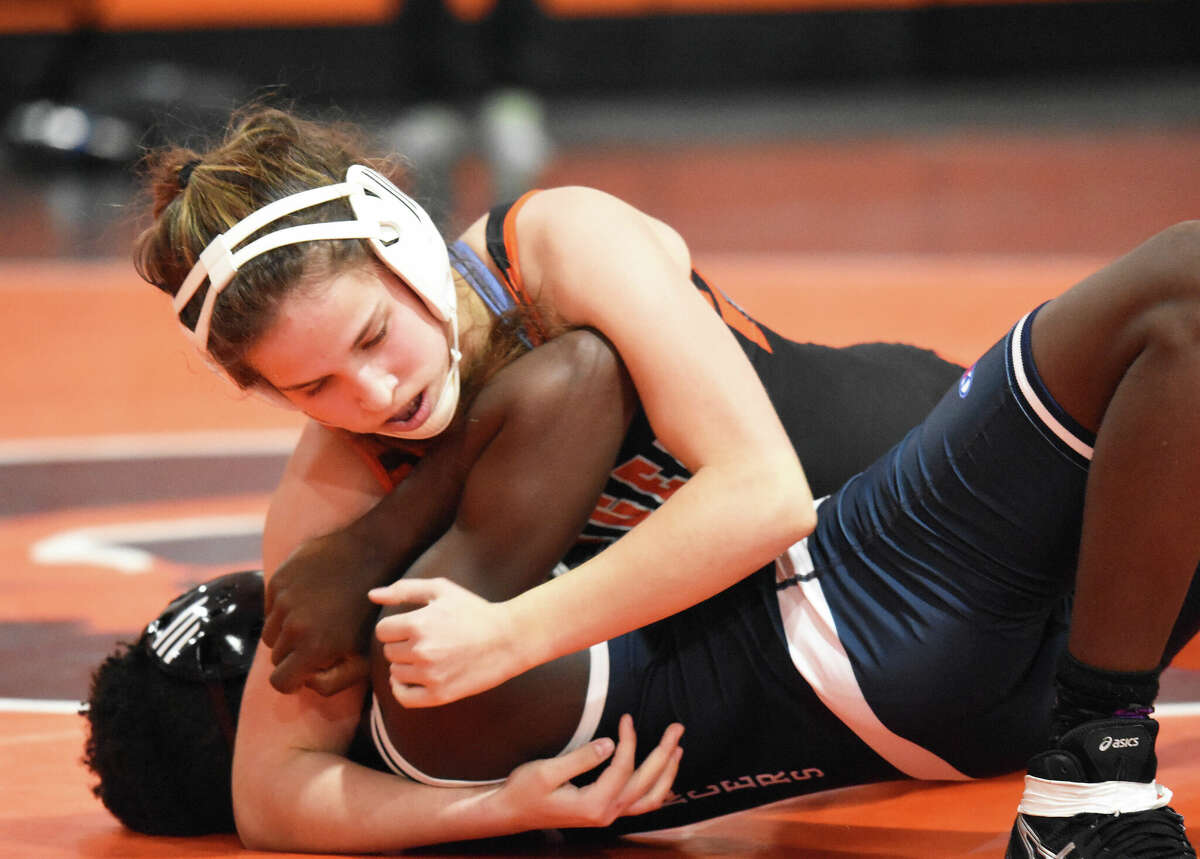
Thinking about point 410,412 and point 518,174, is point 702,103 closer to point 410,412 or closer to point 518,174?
point 518,174

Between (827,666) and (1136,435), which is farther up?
(1136,435)

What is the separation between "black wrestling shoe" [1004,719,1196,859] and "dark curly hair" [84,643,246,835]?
1110mm

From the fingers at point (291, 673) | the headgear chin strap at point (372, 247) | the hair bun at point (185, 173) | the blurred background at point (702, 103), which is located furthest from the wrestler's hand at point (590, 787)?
the blurred background at point (702, 103)

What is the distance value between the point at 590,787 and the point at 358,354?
60 cm

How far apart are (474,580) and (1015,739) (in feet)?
2.38

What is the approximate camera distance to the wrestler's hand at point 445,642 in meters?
1.83

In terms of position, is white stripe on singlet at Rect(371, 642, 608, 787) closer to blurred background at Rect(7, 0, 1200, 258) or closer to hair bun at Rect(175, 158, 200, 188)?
hair bun at Rect(175, 158, 200, 188)

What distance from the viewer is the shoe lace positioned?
5.82 ft

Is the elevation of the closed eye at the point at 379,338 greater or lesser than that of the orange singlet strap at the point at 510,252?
lesser

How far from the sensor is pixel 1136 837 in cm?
178

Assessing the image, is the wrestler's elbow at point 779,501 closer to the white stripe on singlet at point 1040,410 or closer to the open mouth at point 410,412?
the white stripe on singlet at point 1040,410

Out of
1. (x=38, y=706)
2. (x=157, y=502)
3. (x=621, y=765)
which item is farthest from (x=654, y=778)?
(x=157, y=502)

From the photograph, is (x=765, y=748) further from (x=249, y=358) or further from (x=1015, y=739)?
(x=249, y=358)

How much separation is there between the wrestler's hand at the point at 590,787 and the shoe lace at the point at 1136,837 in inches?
20.4
